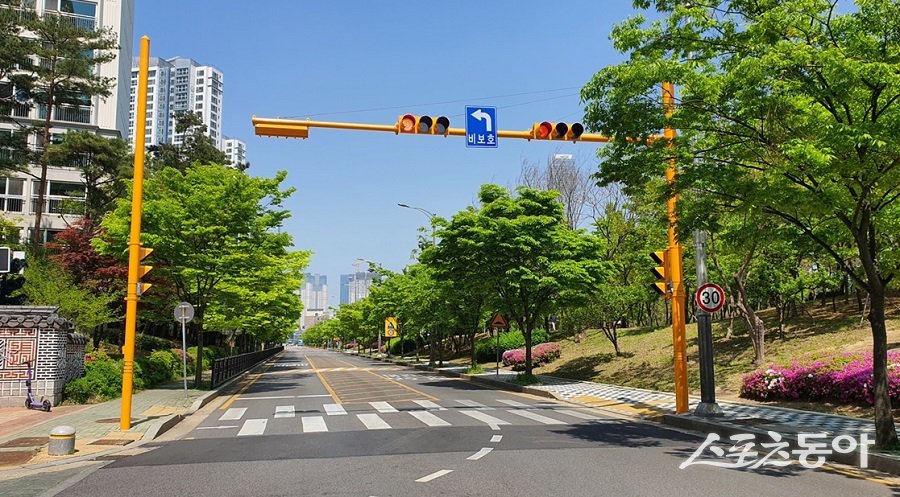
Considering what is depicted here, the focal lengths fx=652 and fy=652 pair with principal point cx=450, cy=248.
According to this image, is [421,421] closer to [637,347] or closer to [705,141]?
[705,141]

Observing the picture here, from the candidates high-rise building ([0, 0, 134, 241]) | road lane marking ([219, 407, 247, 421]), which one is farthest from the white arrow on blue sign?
high-rise building ([0, 0, 134, 241])

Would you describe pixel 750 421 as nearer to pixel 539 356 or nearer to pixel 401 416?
pixel 401 416

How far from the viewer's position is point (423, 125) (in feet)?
39.0

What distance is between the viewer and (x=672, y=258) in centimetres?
1470

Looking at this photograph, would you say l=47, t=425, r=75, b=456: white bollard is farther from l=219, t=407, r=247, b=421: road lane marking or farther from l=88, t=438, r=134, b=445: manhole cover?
l=219, t=407, r=247, b=421: road lane marking

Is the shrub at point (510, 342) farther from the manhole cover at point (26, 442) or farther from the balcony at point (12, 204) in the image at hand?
the balcony at point (12, 204)

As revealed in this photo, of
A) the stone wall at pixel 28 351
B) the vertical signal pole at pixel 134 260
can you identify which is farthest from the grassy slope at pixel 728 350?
the stone wall at pixel 28 351

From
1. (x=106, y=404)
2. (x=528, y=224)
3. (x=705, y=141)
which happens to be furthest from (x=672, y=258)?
(x=106, y=404)

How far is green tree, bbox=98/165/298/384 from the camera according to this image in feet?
73.3

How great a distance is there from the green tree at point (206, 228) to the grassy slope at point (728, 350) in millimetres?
14003

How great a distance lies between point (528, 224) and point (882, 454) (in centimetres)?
1703

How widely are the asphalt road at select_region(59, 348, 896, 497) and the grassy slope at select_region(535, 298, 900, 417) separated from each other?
6.85 m

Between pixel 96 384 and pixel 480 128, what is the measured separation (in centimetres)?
1375

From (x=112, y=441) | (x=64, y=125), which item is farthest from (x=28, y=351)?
(x=64, y=125)
